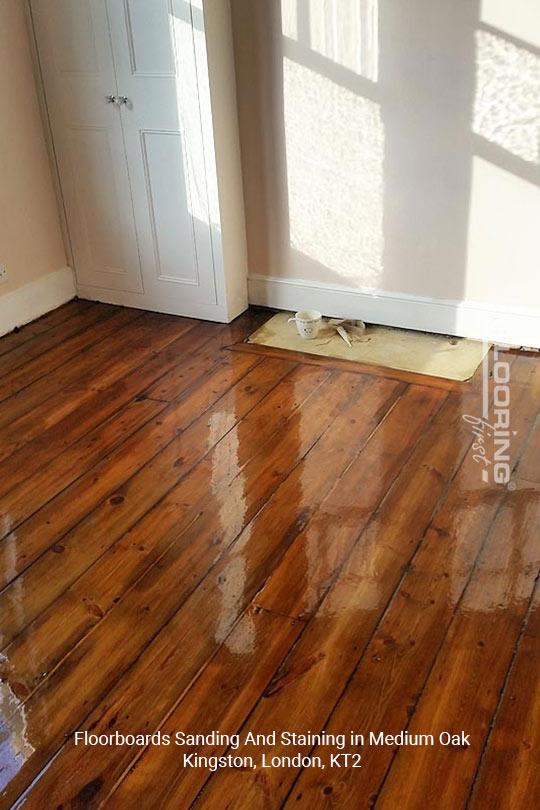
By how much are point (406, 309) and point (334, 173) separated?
63 centimetres

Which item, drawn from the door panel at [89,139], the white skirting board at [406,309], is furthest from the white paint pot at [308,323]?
the door panel at [89,139]

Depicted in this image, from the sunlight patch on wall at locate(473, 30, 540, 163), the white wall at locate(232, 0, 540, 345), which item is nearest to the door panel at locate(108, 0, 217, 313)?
the white wall at locate(232, 0, 540, 345)

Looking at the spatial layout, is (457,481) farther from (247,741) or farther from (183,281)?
(183,281)

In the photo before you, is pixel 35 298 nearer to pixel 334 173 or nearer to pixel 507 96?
pixel 334 173

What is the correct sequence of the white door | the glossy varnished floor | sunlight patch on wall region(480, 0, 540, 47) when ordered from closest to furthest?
the glossy varnished floor < sunlight patch on wall region(480, 0, 540, 47) < the white door

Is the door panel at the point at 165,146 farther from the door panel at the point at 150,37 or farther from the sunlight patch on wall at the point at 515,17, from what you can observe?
the sunlight patch on wall at the point at 515,17

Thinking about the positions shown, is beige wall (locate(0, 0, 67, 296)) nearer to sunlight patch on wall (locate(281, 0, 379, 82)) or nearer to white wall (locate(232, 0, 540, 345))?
white wall (locate(232, 0, 540, 345))

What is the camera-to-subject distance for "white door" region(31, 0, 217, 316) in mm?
3135

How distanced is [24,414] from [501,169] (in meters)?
1.95

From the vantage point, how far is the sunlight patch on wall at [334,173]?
10.1 feet

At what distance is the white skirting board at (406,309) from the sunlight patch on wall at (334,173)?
0.34 feet

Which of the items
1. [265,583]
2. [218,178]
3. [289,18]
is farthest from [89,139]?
[265,583]

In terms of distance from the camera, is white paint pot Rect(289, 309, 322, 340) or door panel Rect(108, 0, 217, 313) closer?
door panel Rect(108, 0, 217, 313)

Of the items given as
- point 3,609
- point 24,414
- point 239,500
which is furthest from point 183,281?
point 3,609
